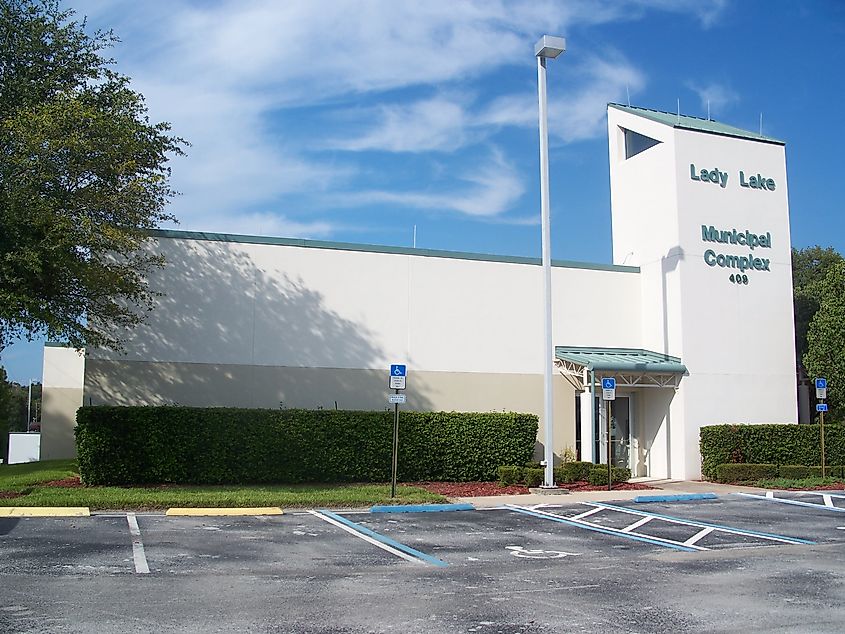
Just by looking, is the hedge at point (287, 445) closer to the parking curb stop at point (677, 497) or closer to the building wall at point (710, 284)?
the parking curb stop at point (677, 497)

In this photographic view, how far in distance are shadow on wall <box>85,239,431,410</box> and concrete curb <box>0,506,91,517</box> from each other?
18.8ft

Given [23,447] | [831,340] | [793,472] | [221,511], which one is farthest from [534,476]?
[23,447]

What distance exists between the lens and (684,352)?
76.8 ft

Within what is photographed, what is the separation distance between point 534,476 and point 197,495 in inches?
308

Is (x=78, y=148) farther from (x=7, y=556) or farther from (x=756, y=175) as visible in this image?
(x=756, y=175)

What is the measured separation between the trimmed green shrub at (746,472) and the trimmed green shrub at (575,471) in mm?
3843

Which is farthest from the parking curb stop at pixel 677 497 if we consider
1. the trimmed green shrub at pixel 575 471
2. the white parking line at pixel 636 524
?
the white parking line at pixel 636 524

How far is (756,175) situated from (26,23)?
19588 mm

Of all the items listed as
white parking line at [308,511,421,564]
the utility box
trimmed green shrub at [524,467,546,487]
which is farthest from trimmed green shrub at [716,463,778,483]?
the utility box

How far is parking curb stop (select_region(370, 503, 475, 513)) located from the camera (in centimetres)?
1562

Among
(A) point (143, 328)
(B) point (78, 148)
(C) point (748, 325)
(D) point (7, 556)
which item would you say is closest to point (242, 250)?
(A) point (143, 328)

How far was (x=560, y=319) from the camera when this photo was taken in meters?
23.8

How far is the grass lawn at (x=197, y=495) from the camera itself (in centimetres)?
1516

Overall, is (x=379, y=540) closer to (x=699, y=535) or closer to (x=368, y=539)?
(x=368, y=539)
